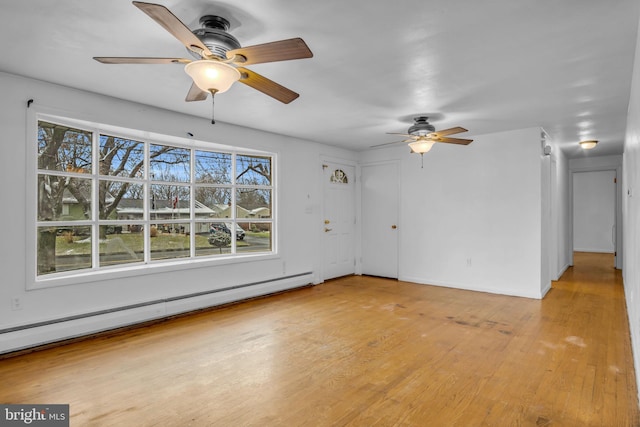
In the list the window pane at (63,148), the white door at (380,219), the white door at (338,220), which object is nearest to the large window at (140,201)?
the window pane at (63,148)

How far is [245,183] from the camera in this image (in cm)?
536

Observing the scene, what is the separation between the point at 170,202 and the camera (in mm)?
4566

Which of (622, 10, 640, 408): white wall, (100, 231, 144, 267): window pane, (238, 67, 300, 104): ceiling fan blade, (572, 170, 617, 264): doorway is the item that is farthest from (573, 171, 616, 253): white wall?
(100, 231, 144, 267): window pane

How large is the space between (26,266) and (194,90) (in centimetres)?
227

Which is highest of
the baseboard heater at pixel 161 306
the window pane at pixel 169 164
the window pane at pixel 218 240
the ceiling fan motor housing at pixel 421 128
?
the ceiling fan motor housing at pixel 421 128

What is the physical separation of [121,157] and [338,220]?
12.4 ft

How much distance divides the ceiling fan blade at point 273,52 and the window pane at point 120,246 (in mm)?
2893

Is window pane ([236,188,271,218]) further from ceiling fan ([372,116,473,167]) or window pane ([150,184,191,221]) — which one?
ceiling fan ([372,116,473,167])

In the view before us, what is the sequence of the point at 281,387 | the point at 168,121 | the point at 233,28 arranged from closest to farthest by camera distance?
→ the point at 233,28 → the point at 281,387 → the point at 168,121

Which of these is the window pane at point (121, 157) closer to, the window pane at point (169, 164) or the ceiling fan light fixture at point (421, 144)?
the window pane at point (169, 164)

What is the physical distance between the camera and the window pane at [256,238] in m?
5.30

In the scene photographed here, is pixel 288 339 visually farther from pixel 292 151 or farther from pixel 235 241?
pixel 292 151

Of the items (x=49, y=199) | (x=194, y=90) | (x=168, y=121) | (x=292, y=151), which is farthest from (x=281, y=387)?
(x=292, y=151)

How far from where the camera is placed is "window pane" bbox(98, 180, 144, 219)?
13.1ft
